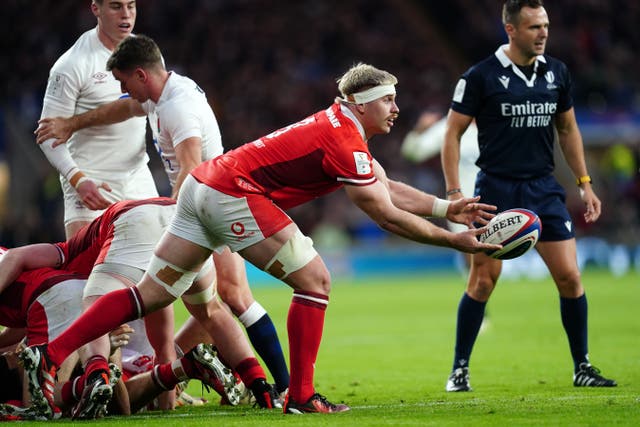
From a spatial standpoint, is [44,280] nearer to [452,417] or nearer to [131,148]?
[131,148]

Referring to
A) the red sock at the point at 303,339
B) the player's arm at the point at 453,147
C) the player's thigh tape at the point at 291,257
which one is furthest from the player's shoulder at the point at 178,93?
the player's arm at the point at 453,147

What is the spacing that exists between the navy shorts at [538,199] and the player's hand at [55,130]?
2974 mm

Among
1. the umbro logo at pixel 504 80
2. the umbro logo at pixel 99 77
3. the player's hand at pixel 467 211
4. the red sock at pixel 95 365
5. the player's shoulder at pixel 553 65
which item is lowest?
the red sock at pixel 95 365

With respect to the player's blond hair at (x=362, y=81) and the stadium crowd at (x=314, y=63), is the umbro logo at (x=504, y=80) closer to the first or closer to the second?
the player's blond hair at (x=362, y=81)

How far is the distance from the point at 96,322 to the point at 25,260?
2.59 feet

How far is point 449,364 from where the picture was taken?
31.2 ft

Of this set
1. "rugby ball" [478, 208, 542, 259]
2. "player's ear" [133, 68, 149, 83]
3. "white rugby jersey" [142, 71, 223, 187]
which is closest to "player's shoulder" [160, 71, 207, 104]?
"white rugby jersey" [142, 71, 223, 187]

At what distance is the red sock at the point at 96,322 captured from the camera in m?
6.00

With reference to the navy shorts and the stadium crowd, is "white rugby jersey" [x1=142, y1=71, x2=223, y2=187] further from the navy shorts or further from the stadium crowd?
the stadium crowd

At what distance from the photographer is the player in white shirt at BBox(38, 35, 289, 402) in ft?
22.4

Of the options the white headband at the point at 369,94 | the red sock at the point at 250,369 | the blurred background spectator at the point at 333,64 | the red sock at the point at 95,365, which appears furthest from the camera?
the blurred background spectator at the point at 333,64

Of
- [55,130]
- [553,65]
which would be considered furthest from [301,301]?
[553,65]

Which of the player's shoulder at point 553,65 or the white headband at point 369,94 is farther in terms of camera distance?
the player's shoulder at point 553,65

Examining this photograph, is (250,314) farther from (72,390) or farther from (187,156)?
(72,390)
